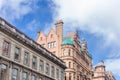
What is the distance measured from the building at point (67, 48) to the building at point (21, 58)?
18.4 meters

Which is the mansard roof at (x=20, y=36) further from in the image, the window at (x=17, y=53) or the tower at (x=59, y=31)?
the tower at (x=59, y=31)

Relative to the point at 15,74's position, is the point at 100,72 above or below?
above

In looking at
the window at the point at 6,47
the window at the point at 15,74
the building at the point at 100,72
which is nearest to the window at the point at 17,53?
the window at the point at 15,74

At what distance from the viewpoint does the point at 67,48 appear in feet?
254

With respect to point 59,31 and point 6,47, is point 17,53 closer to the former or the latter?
point 6,47

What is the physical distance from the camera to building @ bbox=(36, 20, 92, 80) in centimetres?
7725

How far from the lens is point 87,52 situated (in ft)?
308

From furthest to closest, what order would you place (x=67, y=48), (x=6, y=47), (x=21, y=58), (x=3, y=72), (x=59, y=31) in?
(x=59, y=31) → (x=67, y=48) → (x=21, y=58) → (x=6, y=47) → (x=3, y=72)

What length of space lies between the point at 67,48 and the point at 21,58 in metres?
31.2

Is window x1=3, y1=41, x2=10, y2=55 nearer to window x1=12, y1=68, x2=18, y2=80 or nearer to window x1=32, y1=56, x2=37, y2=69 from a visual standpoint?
window x1=12, y1=68, x2=18, y2=80

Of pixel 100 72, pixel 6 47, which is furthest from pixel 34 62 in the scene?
pixel 100 72

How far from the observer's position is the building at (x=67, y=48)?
77.2 metres

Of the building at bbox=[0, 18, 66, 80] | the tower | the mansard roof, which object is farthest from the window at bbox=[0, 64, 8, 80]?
the tower

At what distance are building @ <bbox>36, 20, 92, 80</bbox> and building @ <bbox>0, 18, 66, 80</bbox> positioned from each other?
1838 centimetres
